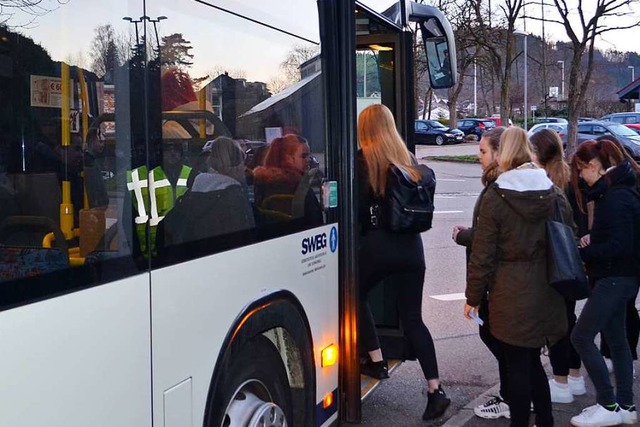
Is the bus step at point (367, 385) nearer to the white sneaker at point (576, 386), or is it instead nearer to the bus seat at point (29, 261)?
the white sneaker at point (576, 386)

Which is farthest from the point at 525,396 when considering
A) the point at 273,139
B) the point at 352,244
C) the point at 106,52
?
the point at 106,52

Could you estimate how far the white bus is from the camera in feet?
7.20

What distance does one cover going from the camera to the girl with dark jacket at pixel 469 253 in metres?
4.30

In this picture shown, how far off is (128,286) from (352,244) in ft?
6.43

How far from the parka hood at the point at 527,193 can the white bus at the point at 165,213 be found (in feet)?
2.93

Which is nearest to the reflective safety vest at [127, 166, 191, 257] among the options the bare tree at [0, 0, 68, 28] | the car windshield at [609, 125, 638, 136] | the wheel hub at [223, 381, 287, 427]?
the bare tree at [0, 0, 68, 28]

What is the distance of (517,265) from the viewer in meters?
3.93

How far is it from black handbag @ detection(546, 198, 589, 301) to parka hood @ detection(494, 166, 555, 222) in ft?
0.30

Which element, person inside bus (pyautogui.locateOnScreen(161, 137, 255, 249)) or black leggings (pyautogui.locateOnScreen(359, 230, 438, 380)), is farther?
black leggings (pyautogui.locateOnScreen(359, 230, 438, 380))

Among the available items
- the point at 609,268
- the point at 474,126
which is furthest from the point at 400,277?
the point at 474,126

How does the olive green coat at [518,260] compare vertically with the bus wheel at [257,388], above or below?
above

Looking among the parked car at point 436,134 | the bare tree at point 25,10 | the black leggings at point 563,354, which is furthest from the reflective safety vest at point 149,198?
the parked car at point 436,134

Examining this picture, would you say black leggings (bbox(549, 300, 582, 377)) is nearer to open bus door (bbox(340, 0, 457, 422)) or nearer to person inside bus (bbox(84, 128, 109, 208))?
open bus door (bbox(340, 0, 457, 422))

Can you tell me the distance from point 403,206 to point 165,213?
6.87ft
